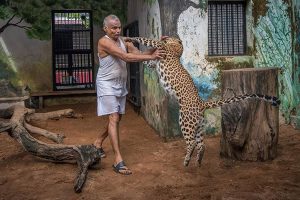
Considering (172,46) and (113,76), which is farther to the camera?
(172,46)

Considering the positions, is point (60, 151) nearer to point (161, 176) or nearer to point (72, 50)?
point (161, 176)

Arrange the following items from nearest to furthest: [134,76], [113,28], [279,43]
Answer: [113,28] < [279,43] < [134,76]

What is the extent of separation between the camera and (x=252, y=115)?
4.48 meters

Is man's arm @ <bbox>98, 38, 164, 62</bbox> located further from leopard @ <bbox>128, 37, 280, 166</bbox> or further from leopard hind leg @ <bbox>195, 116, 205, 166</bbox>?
leopard hind leg @ <bbox>195, 116, 205, 166</bbox>

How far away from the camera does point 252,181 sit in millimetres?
3861

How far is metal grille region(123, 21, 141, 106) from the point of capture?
8027 mm

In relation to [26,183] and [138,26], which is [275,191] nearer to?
[26,183]

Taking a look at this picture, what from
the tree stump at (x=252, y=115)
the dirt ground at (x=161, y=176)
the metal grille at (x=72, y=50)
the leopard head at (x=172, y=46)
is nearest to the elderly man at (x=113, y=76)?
the leopard head at (x=172, y=46)

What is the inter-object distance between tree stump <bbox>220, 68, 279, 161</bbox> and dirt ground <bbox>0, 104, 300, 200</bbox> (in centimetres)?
20

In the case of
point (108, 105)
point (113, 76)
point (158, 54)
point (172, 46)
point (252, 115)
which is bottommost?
point (252, 115)

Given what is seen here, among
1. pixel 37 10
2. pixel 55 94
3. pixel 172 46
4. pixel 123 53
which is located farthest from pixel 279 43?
pixel 37 10

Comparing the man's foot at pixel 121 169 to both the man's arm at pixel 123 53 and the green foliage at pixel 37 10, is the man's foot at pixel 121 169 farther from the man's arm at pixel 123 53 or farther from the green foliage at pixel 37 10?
the green foliage at pixel 37 10

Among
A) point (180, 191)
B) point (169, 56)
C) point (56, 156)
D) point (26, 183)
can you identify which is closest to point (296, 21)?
point (169, 56)

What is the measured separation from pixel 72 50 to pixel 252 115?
22.0 ft
